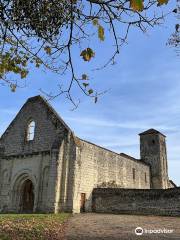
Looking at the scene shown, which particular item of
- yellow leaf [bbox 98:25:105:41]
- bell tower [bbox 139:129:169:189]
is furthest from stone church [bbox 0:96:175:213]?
yellow leaf [bbox 98:25:105:41]

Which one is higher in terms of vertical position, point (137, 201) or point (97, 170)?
point (97, 170)

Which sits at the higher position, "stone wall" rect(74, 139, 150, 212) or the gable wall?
the gable wall

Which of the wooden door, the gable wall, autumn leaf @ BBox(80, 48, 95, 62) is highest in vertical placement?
the gable wall

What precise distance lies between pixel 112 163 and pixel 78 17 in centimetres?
2267

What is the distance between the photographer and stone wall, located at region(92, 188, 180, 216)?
20.7 metres

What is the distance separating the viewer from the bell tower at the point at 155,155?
37.1 metres

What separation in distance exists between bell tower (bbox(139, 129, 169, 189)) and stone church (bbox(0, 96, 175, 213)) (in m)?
9.81

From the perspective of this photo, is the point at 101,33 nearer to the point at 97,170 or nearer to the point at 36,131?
the point at 36,131

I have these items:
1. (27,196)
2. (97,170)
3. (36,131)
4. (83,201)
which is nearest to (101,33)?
(83,201)

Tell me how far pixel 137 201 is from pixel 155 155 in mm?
17233

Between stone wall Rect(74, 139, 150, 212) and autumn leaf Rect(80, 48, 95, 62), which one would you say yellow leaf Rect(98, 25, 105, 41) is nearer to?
autumn leaf Rect(80, 48, 95, 62)

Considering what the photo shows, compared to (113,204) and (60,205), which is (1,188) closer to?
(60,205)

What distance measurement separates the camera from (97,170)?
81.9 ft

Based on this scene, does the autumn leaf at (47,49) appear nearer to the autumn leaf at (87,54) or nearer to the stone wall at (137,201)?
the autumn leaf at (87,54)
